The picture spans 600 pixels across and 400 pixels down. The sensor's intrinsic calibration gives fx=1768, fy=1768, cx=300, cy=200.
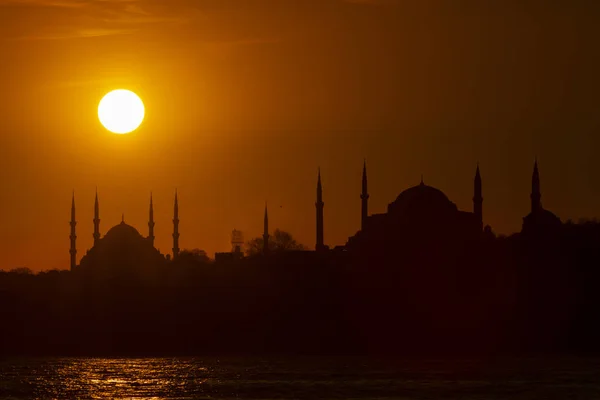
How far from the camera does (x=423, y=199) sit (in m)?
121

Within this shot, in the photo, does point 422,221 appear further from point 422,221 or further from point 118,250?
point 118,250

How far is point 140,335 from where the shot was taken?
381ft

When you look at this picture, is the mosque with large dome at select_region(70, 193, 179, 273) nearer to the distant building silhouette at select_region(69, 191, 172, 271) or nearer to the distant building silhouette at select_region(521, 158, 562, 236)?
the distant building silhouette at select_region(69, 191, 172, 271)

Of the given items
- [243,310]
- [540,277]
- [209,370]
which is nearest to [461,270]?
[540,277]

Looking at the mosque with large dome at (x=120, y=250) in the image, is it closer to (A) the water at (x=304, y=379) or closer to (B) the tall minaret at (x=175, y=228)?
(B) the tall minaret at (x=175, y=228)

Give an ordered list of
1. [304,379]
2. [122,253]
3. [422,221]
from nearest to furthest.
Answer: [304,379] → [422,221] → [122,253]

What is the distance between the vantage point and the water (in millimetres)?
79812

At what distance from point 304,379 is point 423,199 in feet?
119

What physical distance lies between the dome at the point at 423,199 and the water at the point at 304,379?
21.0m

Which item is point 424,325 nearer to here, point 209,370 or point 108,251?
point 209,370

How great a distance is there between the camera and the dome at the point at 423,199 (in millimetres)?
121438

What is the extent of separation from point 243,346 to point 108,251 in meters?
37.9

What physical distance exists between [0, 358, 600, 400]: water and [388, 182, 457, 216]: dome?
21.0 meters

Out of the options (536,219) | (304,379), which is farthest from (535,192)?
(304,379)
